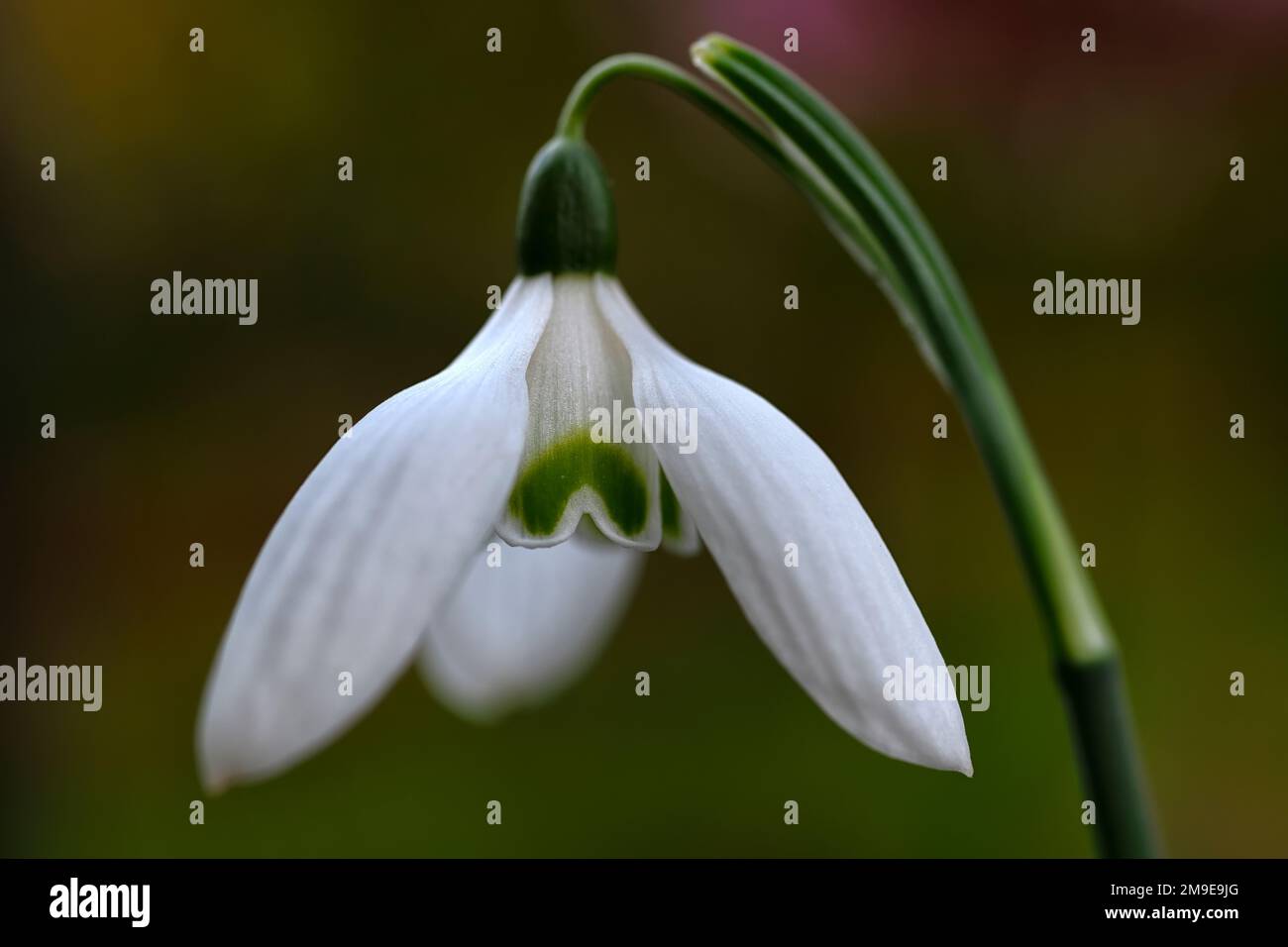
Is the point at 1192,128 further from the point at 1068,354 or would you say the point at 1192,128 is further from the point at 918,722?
the point at 918,722

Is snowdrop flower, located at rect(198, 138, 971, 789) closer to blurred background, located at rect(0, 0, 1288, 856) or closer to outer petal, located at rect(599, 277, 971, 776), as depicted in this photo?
outer petal, located at rect(599, 277, 971, 776)

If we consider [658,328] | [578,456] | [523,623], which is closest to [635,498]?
[578,456]

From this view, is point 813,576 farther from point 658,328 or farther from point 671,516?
point 658,328

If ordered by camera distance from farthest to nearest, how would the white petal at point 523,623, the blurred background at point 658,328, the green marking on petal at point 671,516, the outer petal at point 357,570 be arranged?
the blurred background at point 658,328
the white petal at point 523,623
the green marking on petal at point 671,516
the outer petal at point 357,570

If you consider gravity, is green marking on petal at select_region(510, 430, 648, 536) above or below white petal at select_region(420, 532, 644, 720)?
above

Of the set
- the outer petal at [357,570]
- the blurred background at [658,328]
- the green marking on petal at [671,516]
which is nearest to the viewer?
the outer petal at [357,570]

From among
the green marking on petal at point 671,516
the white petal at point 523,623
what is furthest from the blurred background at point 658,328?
the green marking on petal at point 671,516

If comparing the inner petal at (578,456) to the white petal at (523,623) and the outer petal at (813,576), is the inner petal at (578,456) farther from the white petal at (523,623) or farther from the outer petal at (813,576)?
the white petal at (523,623)

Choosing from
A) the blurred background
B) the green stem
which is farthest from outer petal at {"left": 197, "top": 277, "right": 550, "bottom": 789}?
the blurred background
